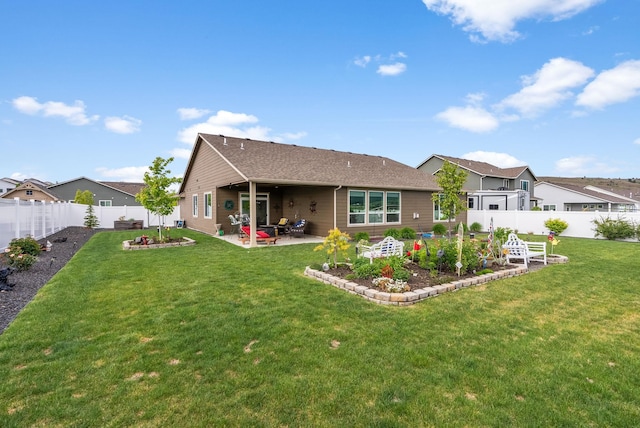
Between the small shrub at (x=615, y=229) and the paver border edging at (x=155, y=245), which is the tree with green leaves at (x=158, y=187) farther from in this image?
the small shrub at (x=615, y=229)

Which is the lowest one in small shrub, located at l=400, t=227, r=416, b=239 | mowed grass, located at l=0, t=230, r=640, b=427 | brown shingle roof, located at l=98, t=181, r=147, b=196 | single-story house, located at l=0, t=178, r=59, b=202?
mowed grass, located at l=0, t=230, r=640, b=427

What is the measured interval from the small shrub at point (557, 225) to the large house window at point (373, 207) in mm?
8139

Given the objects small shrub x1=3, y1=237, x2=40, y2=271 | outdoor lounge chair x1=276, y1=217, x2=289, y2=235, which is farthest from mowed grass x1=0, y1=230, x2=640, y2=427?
outdoor lounge chair x1=276, y1=217, x2=289, y2=235

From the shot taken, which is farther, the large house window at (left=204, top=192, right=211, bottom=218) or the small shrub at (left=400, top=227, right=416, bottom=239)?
the large house window at (left=204, top=192, right=211, bottom=218)

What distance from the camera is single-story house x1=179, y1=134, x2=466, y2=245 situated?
514 inches

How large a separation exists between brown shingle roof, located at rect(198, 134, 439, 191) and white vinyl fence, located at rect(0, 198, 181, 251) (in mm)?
4334

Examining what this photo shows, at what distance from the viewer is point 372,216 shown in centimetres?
1465

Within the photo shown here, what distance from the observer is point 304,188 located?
48.5 ft

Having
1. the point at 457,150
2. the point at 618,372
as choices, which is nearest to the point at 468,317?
the point at 618,372

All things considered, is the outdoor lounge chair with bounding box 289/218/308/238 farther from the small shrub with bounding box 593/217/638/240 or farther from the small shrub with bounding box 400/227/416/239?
the small shrub with bounding box 593/217/638/240

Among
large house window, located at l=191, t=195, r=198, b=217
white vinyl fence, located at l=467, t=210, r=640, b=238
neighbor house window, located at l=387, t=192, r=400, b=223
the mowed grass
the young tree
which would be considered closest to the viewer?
the mowed grass

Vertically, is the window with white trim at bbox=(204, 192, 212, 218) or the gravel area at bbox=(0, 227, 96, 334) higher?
the window with white trim at bbox=(204, 192, 212, 218)

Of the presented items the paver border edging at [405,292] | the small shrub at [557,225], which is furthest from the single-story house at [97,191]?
the small shrub at [557,225]

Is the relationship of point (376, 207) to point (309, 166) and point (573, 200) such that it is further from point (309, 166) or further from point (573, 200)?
point (573, 200)
